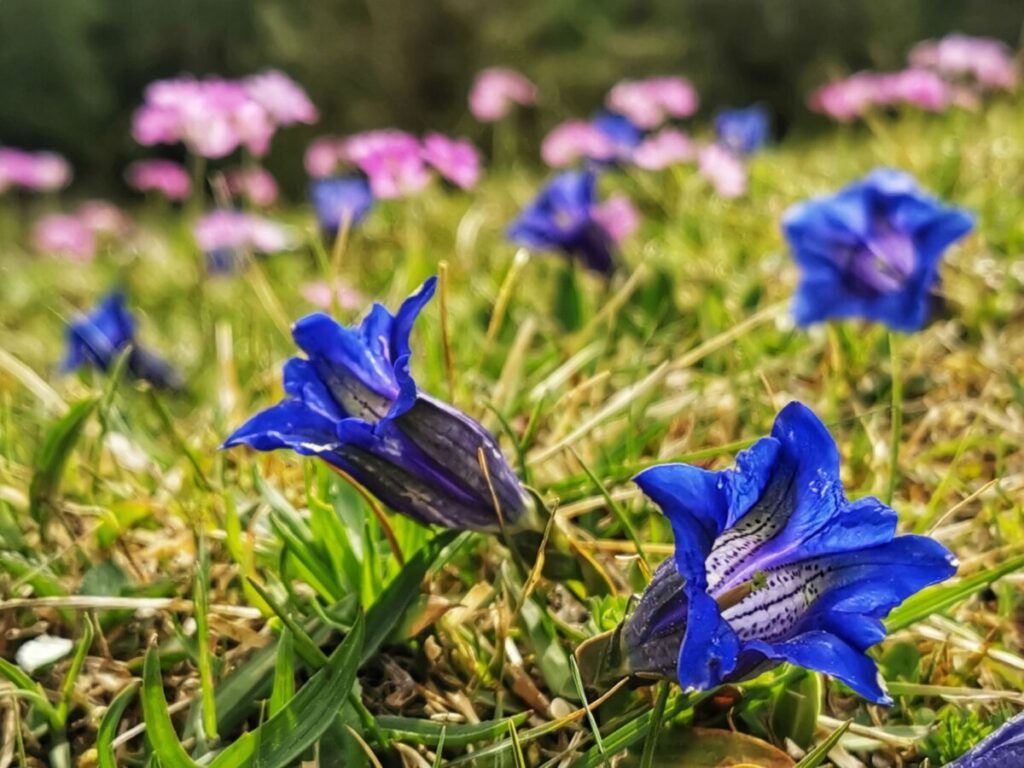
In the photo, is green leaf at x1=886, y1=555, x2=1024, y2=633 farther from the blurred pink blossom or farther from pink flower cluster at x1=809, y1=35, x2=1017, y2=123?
the blurred pink blossom

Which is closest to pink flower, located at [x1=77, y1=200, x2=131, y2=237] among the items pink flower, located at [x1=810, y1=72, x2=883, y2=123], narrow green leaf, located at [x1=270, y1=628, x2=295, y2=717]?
pink flower, located at [x1=810, y1=72, x2=883, y2=123]

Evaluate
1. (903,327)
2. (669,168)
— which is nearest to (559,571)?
(903,327)

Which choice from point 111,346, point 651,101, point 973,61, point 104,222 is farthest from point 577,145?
point 104,222

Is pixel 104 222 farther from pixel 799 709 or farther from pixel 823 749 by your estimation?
pixel 823 749

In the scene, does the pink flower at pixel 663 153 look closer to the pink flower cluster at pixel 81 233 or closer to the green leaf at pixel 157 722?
the pink flower cluster at pixel 81 233

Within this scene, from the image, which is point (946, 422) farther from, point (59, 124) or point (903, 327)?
point (59, 124)
